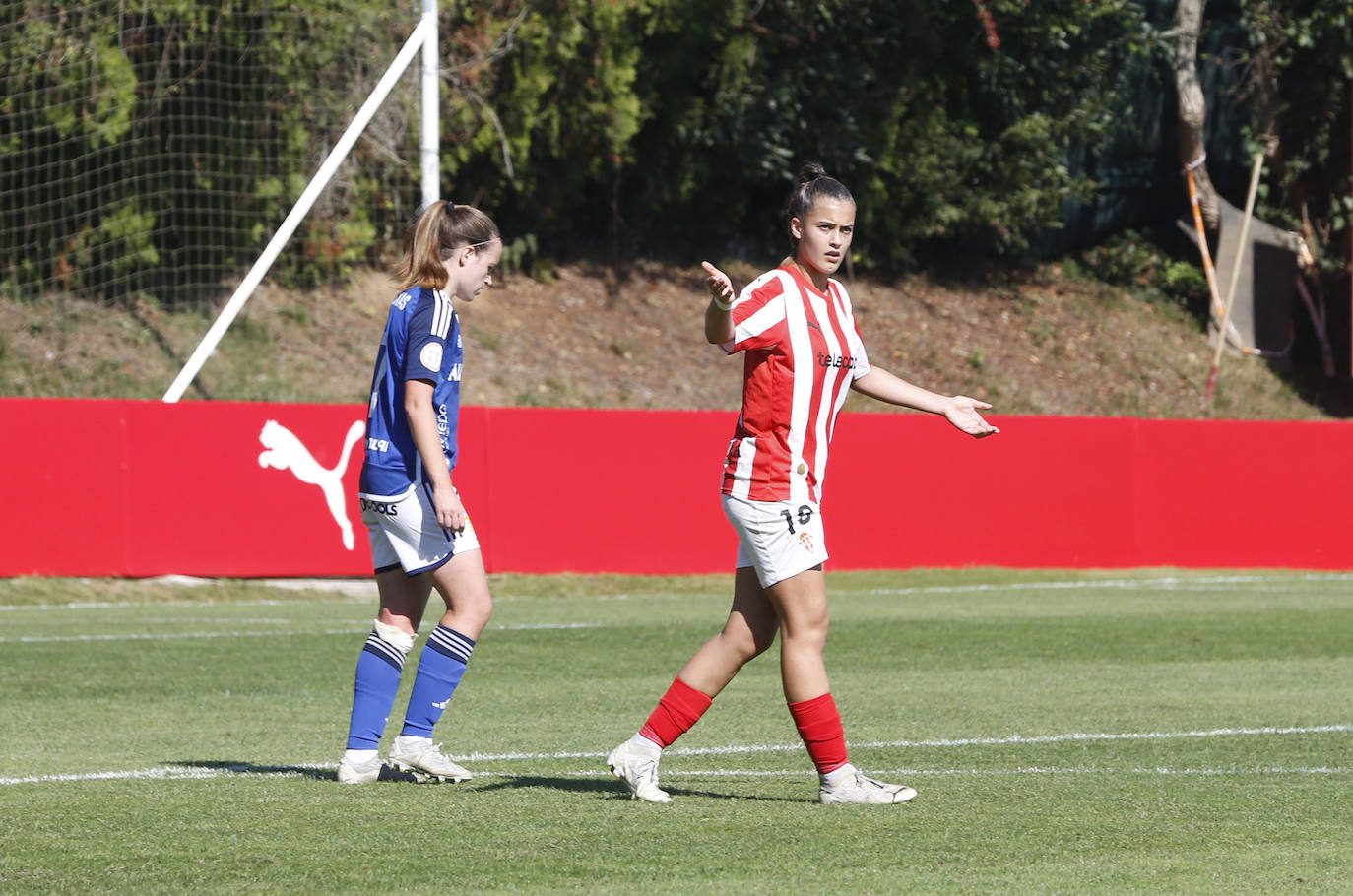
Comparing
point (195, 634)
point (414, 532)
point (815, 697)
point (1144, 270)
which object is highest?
point (414, 532)

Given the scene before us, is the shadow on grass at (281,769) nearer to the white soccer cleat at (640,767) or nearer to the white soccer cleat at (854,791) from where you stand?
the white soccer cleat at (640,767)

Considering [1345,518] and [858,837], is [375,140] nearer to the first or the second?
[1345,518]

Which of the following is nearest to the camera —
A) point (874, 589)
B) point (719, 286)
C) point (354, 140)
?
point (719, 286)

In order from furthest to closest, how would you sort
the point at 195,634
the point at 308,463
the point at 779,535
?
1. the point at 308,463
2. the point at 195,634
3. the point at 779,535

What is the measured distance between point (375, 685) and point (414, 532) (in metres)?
0.59

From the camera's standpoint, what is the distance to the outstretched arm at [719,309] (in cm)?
484

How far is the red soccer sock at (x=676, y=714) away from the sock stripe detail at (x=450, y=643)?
0.71 metres

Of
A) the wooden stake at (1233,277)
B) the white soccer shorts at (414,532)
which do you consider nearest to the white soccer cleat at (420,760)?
the white soccer shorts at (414,532)

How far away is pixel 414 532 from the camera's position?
5488 mm

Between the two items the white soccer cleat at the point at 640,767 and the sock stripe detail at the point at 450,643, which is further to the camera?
the sock stripe detail at the point at 450,643

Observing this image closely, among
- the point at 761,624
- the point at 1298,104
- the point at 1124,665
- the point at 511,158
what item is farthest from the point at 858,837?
the point at 1298,104

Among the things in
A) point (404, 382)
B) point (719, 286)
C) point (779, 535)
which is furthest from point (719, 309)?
point (404, 382)

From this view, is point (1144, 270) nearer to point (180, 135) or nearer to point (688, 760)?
point (180, 135)

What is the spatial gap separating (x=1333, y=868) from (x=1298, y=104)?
2765cm
